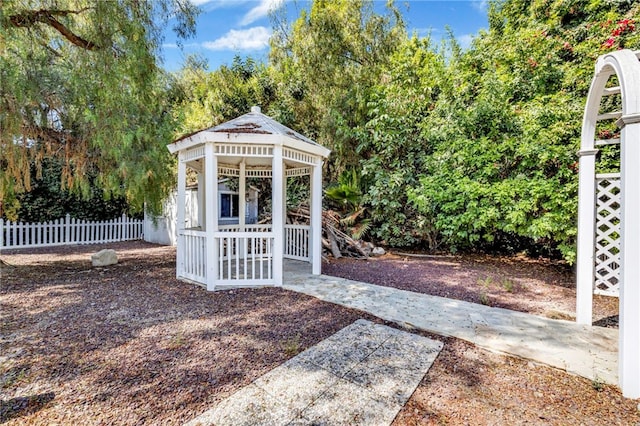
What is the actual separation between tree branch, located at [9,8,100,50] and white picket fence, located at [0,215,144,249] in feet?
21.5

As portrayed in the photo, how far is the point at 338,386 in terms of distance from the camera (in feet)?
7.88

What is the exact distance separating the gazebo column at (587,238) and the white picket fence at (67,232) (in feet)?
43.4

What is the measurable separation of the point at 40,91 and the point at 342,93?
747 centimetres

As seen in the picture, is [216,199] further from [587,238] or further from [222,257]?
[587,238]

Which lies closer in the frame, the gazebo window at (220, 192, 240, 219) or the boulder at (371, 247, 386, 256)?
the boulder at (371, 247, 386, 256)

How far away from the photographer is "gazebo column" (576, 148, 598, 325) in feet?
11.8

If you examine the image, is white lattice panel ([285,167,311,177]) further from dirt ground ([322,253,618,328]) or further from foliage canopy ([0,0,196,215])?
foliage canopy ([0,0,196,215])

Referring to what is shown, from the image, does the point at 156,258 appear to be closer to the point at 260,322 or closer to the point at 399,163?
the point at 260,322

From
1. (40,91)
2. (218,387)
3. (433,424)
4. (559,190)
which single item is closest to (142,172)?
(40,91)

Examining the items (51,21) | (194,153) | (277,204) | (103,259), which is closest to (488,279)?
(277,204)

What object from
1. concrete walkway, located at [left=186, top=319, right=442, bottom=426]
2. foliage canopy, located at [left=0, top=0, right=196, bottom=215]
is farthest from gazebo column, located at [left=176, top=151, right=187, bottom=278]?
concrete walkway, located at [left=186, top=319, right=442, bottom=426]

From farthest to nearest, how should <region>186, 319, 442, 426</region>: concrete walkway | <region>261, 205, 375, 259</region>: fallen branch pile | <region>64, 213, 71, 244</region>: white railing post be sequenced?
<region>64, 213, 71, 244</region>: white railing post < <region>261, 205, 375, 259</region>: fallen branch pile < <region>186, 319, 442, 426</region>: concrete walkway

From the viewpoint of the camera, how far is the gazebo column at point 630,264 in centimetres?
233

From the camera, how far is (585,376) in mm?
2539
